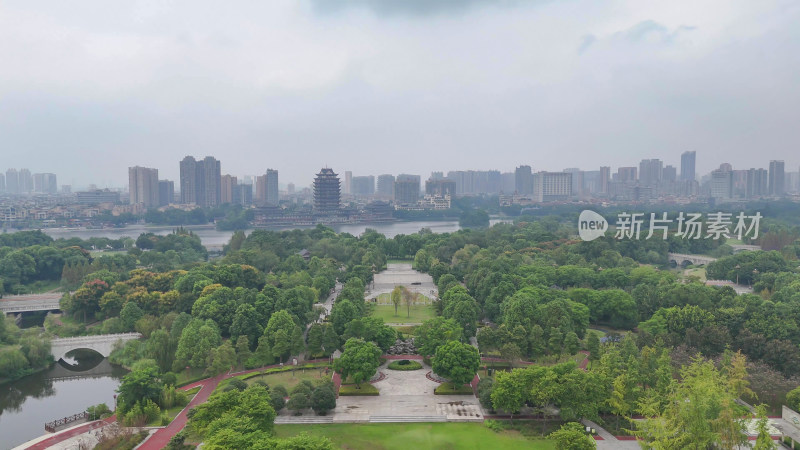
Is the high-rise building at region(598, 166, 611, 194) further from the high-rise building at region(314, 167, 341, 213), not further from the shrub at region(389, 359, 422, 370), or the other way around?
the shrub at region(389, 359, 422, 370)

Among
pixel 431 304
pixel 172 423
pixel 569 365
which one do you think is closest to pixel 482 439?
pixel 569 365

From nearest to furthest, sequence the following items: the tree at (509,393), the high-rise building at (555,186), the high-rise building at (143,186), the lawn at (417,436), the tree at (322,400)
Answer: the lawn at (417,436), the tree at (509,393), the tree at (322,400), the high-rise building at (143,186), the high-rise building at (555,186)

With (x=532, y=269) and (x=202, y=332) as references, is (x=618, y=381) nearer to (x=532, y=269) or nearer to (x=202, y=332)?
(x=202, y=332)

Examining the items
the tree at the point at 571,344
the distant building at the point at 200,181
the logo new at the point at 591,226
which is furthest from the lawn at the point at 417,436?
the distant building at the point at 200,181

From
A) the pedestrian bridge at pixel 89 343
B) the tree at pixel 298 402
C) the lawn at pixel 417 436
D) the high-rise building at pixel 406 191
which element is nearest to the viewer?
the lawn at pixel 417 436

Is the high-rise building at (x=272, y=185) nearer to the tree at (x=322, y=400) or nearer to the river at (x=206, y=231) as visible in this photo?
the river at (x=206, y=231)
